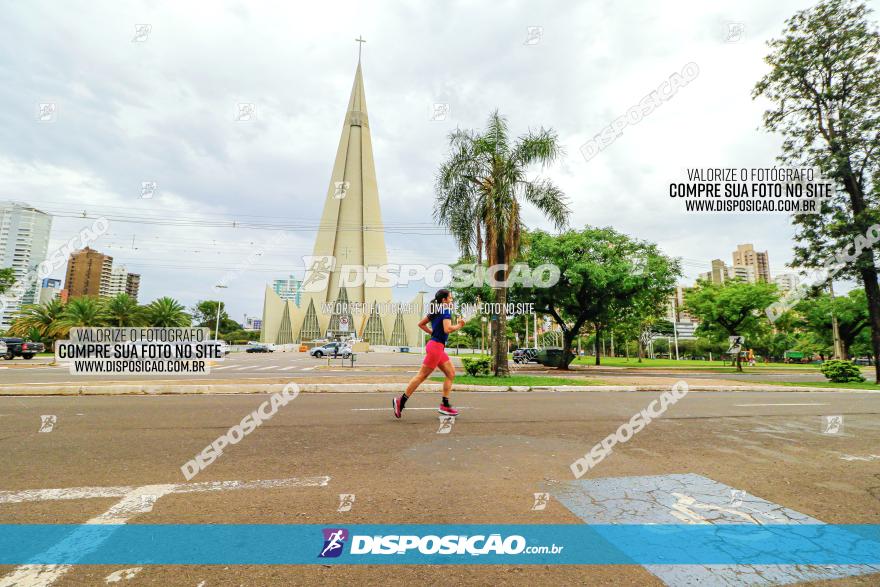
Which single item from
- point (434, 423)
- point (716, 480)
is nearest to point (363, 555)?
point (716, 480)

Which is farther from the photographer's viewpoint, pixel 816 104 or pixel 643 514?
pixel 816 104

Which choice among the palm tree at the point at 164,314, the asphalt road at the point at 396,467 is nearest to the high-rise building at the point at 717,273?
the asphalt road at the point at 396,467

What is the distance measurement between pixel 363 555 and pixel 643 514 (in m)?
2.07

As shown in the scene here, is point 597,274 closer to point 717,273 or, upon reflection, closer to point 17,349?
point 17,349

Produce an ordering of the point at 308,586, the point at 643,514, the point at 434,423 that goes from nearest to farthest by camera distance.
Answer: the point at 308,586
the point at 643,514
the point at 434,423

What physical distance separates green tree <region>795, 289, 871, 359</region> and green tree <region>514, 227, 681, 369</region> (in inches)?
992

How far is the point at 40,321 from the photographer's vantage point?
3781cm

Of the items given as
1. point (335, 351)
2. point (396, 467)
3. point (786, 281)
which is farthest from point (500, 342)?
point (786, 281)

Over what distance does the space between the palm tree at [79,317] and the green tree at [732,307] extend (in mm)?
52288

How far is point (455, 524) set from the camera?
2.80 m

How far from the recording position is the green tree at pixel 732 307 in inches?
1137

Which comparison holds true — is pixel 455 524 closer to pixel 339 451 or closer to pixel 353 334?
pixel 339 451

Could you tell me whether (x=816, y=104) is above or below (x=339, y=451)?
above

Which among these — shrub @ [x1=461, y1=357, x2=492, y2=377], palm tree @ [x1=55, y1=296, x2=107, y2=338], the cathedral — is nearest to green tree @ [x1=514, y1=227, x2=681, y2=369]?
shrub @ [x1=461, y1=357, x2=492, y2=377]
